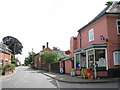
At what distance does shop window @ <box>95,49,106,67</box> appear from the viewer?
15.6 m

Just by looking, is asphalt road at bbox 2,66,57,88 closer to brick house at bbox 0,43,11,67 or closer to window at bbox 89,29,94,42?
window at bbox 89,29,94,42

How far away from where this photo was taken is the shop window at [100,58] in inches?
612

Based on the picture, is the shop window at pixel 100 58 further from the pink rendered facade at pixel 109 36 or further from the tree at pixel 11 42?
the tree at pixel 11 42

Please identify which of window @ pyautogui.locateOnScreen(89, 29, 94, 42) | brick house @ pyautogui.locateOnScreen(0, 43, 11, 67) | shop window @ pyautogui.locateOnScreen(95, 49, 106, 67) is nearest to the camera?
shop window @ pyautogui.locateOnScreen(95, 49, 106, 67)

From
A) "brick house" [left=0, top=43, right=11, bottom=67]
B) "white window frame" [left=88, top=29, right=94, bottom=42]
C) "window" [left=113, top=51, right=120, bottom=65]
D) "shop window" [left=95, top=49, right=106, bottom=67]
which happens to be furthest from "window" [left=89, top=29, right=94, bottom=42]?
"brick house" [left=0, top=43, right=11, bottom=67]

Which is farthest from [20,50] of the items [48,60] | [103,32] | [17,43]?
[103,32]

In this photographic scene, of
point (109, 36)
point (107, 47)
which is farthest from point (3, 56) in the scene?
point (109, 36)

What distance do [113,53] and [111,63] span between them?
3.37 feet

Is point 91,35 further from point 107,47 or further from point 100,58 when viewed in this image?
point 100,58

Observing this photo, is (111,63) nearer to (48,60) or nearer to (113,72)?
(113,72)

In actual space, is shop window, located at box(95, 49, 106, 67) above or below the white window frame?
below

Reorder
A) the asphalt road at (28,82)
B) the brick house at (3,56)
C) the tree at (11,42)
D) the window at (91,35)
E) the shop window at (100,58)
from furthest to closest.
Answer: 1. the tree at (11,42)
2. the brick house at (3,56)
3. the window at (91,35)
4. the shop window at (100,58)
5. the asphalt road at (28,82)

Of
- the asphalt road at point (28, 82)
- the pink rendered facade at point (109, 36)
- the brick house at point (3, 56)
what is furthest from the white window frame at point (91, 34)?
the brick house at point (3, 56)

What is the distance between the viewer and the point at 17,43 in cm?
6806
